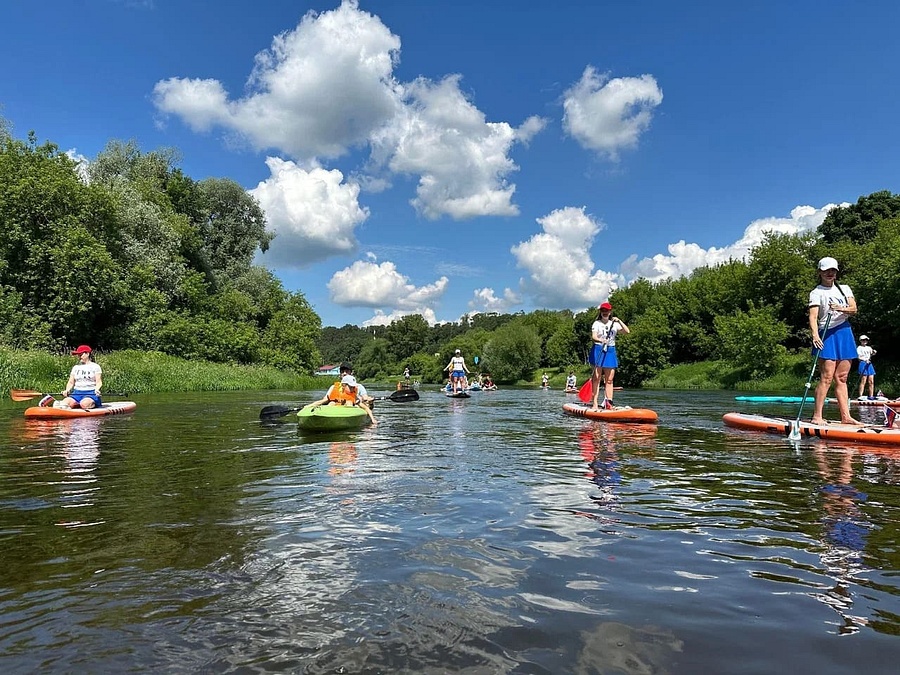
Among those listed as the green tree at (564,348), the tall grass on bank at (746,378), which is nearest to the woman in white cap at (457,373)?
the tall grass on bank at (746,378)

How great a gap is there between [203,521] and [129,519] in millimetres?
692

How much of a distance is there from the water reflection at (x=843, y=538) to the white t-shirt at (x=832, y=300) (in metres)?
3.43

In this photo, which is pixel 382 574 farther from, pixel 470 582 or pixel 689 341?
pixel 689 341

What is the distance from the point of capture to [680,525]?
464 cm

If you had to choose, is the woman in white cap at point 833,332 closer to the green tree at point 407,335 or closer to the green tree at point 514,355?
the green tree at point 514,355

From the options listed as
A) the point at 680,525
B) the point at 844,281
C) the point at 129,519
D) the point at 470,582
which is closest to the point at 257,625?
the point at 470,582

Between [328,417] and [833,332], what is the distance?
30.3ft

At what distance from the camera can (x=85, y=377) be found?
49.5 feet

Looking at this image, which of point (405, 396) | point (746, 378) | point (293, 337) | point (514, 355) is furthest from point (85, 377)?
point (514, 355)

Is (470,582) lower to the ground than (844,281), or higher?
lower

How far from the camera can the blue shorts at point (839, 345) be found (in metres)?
9.27

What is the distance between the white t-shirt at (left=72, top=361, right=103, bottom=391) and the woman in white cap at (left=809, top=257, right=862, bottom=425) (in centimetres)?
1670

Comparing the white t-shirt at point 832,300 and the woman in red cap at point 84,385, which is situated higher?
the white t-shirt at point 832,300

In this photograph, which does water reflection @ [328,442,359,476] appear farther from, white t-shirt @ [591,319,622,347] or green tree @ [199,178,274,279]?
green tree @ [199,178,274,279]
